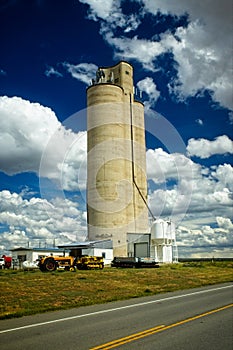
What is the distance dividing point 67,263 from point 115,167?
3060cm

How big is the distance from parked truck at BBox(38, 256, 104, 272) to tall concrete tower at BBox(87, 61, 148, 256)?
21450 mm

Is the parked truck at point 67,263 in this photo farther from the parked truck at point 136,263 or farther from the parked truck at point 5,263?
the parked truck at point 5,263

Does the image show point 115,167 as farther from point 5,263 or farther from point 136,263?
point 5,263

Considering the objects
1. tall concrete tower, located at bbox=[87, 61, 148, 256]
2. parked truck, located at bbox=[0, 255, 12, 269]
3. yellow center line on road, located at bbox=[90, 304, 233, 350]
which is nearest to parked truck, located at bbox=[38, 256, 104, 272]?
parked truck, located at bbox=[0, 255, 12, 269]

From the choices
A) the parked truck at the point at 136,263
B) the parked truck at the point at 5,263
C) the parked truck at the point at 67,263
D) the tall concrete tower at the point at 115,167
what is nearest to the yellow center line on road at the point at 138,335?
the parked truck at the point at 67,263

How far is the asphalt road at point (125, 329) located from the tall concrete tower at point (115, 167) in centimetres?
4753

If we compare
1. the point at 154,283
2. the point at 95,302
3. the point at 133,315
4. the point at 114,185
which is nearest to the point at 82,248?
the point at 114,185

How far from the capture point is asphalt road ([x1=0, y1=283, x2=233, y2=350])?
8477 millimetres

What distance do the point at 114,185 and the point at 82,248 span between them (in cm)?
1334

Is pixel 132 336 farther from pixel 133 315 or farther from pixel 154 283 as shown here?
pixel 154 283

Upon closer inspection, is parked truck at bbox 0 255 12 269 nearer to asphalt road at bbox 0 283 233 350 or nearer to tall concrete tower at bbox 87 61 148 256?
tall concrete tower at bbox 87 61 148 256

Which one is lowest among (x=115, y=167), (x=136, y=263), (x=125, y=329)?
(x=125, y=329)

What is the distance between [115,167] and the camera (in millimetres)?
65375

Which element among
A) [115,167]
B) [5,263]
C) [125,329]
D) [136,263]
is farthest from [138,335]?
[115,167]
